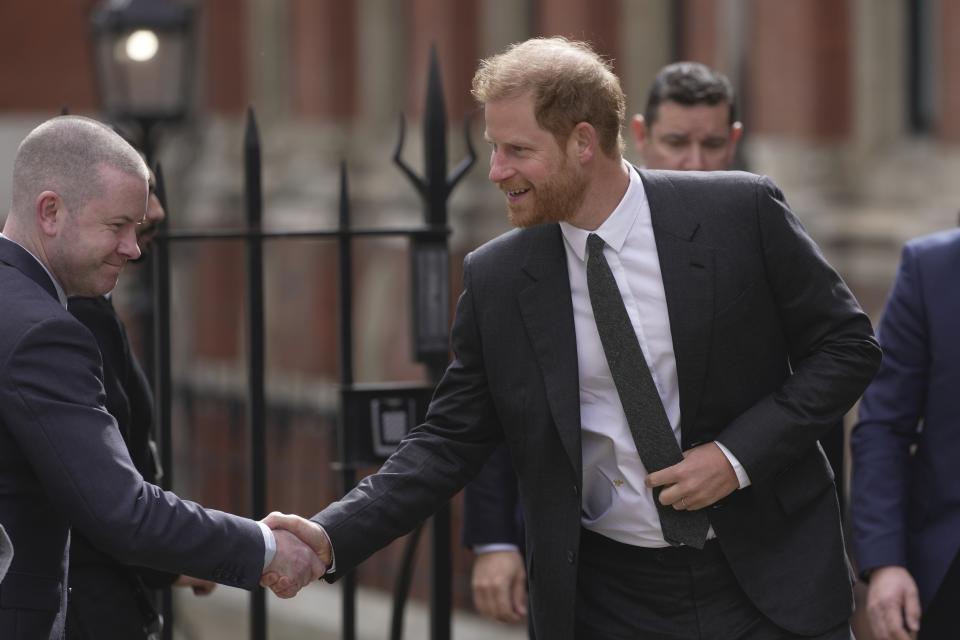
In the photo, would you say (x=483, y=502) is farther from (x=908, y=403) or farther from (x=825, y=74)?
(x=825, y=74)

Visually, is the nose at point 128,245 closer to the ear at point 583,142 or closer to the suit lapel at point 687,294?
the ear at point 583,142

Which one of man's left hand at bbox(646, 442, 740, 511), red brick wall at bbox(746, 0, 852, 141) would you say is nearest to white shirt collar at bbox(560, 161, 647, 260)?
man's left hand at bbox(646, 442, 740, 511)

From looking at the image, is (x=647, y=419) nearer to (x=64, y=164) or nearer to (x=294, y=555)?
(x=294, y=555)

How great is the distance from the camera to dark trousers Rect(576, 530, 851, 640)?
3.46 m

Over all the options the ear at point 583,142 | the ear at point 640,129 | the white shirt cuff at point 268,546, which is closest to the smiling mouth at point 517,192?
the ear at point 583,142

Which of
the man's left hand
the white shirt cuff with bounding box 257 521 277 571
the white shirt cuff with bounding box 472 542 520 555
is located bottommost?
the white shirt cuff with bounding box 472 542 520 555

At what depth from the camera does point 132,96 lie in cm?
830

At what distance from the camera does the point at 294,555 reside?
3695 mm

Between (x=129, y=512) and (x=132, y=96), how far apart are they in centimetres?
529

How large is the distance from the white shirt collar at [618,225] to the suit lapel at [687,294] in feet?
0.14

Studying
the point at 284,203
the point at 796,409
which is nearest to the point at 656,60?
the point at 284,203

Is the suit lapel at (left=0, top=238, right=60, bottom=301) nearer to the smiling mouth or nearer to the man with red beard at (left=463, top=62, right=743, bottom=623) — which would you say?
the smiling mouth

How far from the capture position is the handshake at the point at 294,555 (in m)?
3.68

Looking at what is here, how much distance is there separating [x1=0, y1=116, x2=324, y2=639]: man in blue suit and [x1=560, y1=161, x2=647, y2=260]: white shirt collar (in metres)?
0.88
